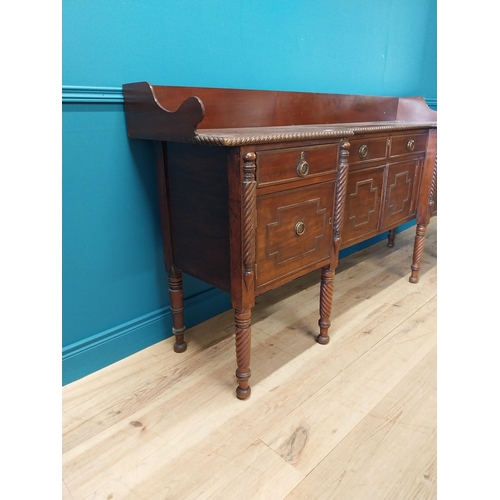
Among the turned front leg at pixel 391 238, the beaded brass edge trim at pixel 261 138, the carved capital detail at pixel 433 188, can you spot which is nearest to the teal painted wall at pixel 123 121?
the beaded brass edge trim at pixel 261 138

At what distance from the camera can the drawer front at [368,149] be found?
1.58 metres

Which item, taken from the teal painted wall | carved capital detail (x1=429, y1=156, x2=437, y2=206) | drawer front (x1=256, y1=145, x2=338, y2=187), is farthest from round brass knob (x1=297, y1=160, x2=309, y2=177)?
carved capital detail (x1=429, y1=156, x2=437, y2=206)

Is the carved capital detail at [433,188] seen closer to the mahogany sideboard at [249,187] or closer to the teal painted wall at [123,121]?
the mahogany sideboard at [249,187]

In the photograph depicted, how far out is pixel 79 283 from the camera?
1362 millimetres

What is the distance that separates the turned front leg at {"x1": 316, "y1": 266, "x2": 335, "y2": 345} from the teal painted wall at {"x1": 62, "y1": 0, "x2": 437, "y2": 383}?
1.59 ft

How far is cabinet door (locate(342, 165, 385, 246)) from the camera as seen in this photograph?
65.3 inches

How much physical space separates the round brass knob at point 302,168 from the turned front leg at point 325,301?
0.43m

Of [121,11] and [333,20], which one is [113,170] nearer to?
[121,11]

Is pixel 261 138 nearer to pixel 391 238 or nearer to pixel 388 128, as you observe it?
pixel 388 128

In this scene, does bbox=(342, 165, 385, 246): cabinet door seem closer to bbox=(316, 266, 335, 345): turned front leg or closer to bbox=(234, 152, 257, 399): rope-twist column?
bbox=(316, 266, 335, 345): turned front leg

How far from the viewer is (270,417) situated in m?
1.26

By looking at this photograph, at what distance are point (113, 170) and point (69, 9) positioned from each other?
47cm

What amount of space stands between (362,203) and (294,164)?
0.63 meters

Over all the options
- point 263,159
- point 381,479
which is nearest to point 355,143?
point 263,159
